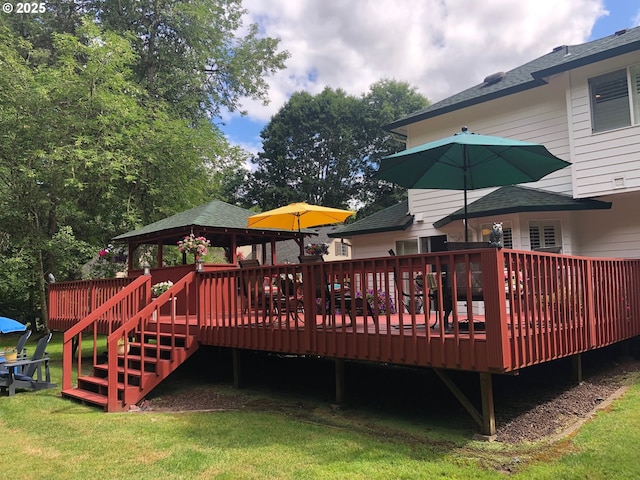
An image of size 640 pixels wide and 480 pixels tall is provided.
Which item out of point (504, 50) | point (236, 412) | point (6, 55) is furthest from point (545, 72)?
point (6, 55)

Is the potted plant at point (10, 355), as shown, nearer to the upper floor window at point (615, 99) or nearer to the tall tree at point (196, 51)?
the upper floor window at point (615, 99)

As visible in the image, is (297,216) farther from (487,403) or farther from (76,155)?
(76,155)

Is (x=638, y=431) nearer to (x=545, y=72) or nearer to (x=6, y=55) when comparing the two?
(x=545, y=72)

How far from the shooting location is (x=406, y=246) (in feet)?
38.0

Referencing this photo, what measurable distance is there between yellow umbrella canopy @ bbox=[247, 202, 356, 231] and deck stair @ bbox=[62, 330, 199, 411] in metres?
2.50

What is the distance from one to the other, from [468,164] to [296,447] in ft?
13.1

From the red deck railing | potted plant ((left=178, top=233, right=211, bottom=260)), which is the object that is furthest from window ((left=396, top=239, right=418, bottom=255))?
potted plant ((left=178, top=233, right=211, bottom=260))

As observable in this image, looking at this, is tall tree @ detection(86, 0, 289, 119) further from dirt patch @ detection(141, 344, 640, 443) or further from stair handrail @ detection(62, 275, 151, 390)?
dirt patch @ detection(141, 344, 640, 443)

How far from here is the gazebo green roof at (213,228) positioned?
9500 millimetres

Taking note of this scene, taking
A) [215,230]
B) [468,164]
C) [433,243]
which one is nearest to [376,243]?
[433,243]

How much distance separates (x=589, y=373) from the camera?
6.74 meters

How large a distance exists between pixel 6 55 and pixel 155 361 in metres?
14.5

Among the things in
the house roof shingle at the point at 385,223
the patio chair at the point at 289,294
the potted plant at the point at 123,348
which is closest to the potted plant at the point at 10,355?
the potted plant at the point at 123,348

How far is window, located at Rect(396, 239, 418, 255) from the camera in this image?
11.4m
